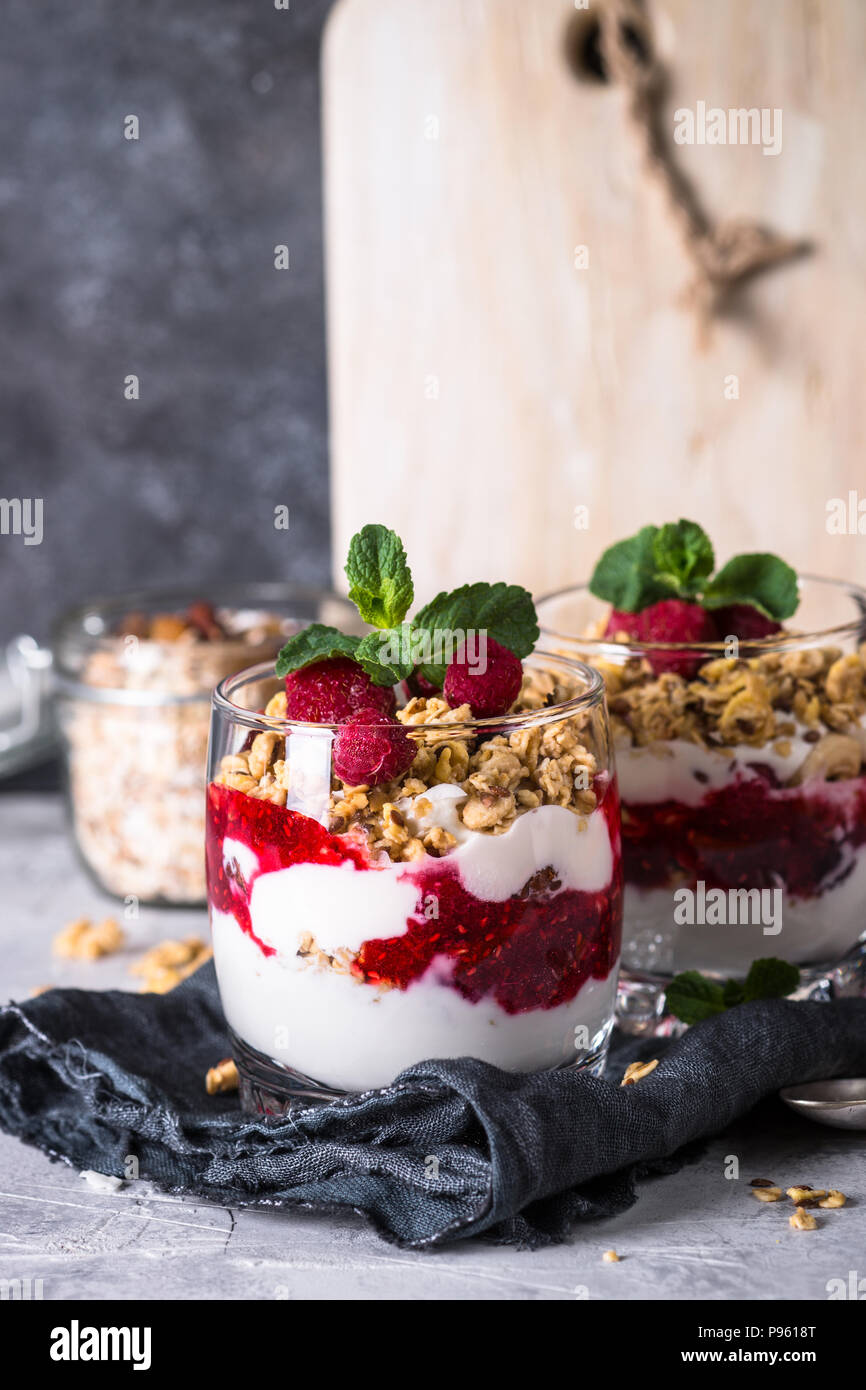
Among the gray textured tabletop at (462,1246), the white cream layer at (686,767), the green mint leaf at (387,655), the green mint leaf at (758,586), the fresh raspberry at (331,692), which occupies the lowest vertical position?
the gray textured tabletop at (462,1246)

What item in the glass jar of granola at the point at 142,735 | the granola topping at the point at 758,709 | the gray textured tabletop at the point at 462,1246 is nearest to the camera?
the gray textured tabletop at the point at 462,1246

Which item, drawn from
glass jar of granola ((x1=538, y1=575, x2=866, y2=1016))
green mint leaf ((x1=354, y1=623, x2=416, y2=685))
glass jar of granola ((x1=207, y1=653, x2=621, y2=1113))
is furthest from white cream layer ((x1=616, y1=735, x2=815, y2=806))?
green mint leaf ((x1=354, y1=623, x2=416, y2=685))

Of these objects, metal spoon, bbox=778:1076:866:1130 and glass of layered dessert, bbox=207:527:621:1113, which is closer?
glass of layered dessert, bbox=207:527:621:1113

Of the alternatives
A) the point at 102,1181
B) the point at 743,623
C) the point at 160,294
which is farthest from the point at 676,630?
the point at 160,294

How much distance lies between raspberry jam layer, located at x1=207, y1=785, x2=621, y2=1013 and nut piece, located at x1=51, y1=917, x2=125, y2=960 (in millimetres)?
505

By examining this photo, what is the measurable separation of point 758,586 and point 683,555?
0.07 m

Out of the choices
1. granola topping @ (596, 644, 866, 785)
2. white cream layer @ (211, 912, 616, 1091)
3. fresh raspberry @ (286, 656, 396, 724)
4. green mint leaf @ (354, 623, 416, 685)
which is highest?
green mint leaf @ (354, 623, 416, 685)

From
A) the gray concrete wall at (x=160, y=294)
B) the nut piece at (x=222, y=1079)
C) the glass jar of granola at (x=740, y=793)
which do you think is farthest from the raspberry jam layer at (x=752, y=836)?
the gray concrete wall at (x=160, y=294)

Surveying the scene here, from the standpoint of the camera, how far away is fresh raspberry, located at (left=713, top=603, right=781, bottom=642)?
1.26 meters

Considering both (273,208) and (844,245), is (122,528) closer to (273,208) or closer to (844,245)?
(273,208)

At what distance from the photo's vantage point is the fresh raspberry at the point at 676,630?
1.21 meters

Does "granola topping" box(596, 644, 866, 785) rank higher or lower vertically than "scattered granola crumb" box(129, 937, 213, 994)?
higher

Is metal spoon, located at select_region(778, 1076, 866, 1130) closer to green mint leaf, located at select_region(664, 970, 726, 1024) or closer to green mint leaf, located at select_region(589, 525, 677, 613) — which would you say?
green mint leaf, located at select_region(664, 970, 726, 1024)

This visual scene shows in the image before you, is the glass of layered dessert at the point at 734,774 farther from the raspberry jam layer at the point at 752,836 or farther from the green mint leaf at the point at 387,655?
the green mint leaf at the point at 387,655
